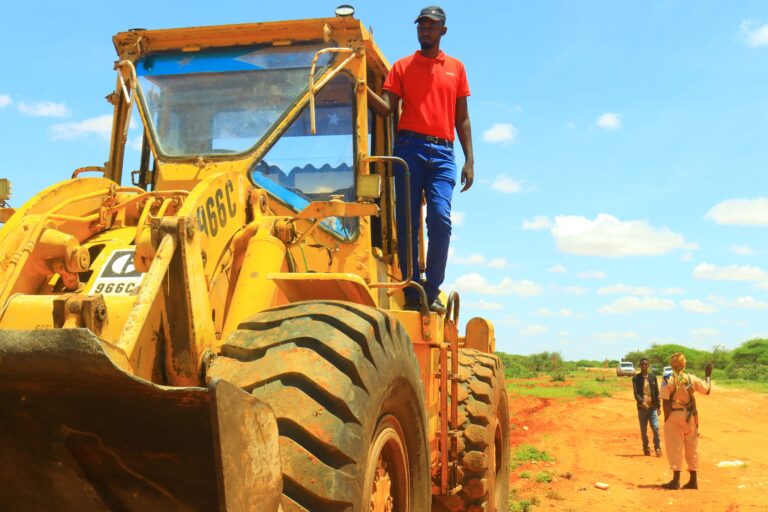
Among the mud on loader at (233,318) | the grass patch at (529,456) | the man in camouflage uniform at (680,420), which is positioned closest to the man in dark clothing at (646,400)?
the grass patch at (529,456)

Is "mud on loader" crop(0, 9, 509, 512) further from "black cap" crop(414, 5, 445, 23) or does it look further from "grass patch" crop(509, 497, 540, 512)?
"grass patch" crop(509, 497, 540, 512)

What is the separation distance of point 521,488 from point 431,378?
7.90 meters

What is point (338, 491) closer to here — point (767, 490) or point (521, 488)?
point (521, 488)

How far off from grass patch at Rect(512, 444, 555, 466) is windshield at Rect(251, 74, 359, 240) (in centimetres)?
1134

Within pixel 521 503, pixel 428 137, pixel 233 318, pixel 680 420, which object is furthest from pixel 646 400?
pixel 233 318

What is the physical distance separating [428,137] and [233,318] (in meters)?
2.86

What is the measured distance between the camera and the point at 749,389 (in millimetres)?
35938

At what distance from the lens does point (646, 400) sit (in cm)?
1738

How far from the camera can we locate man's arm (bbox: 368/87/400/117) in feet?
20.1

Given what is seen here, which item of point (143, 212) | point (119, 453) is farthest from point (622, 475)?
point (119, 453)

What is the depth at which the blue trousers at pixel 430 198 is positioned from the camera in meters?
6.44

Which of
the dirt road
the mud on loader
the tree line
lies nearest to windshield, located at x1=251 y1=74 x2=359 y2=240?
the mud on loader

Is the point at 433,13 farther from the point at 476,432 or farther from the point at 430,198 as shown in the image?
the point at 476,432

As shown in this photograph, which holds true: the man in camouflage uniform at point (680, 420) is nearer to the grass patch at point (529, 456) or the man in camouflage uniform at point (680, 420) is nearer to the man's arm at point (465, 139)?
the grass patch at point (529, 456)
